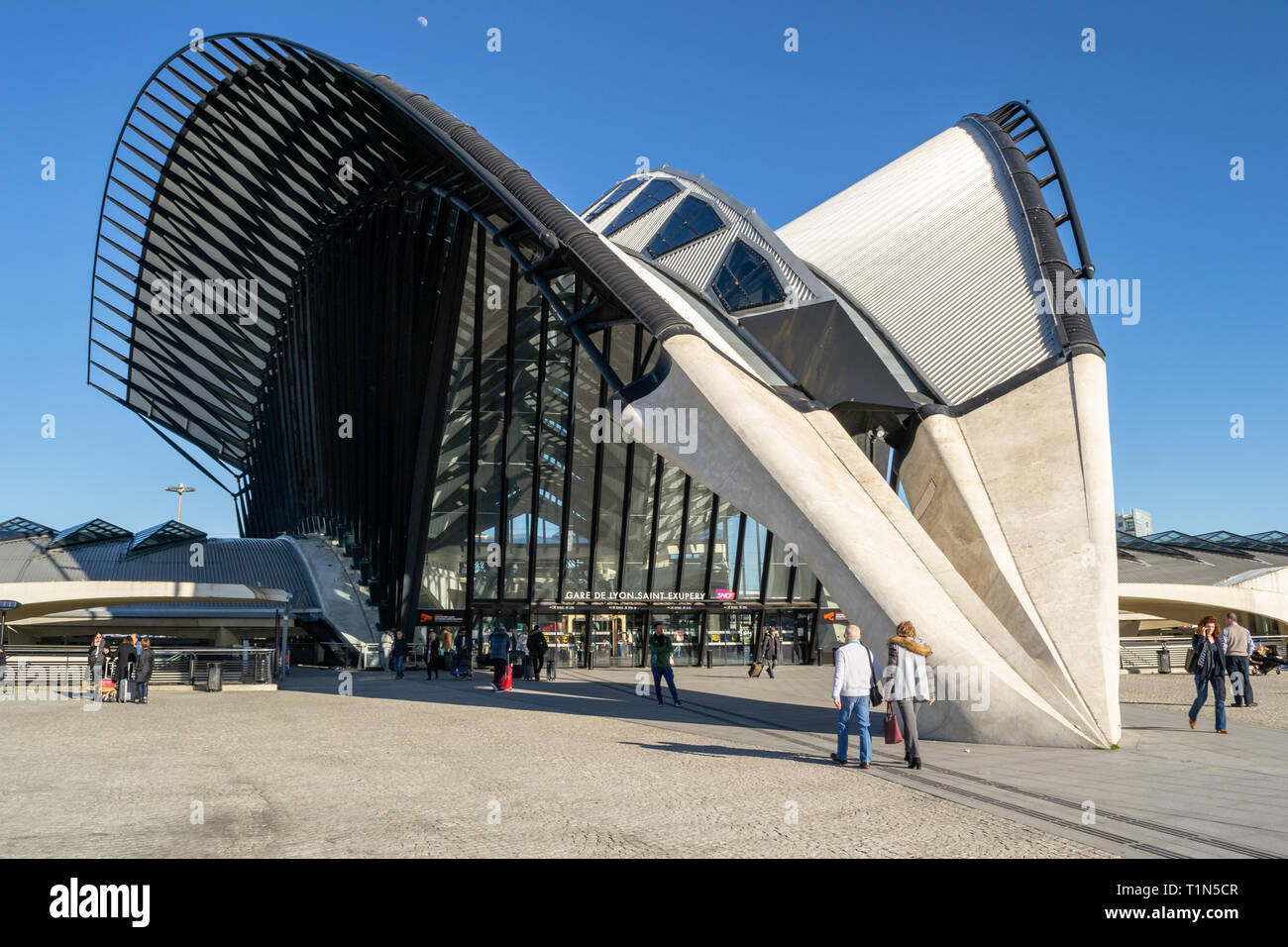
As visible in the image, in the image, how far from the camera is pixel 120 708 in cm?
1891

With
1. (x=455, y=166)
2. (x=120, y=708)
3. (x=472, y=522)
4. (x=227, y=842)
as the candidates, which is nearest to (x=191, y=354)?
(x=472, y=522)

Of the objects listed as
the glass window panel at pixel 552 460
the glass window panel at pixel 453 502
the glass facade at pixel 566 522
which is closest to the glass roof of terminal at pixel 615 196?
the glass facade at pixel 566 522

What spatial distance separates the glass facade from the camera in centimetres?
3175

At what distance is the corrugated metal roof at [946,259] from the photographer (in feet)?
62.4

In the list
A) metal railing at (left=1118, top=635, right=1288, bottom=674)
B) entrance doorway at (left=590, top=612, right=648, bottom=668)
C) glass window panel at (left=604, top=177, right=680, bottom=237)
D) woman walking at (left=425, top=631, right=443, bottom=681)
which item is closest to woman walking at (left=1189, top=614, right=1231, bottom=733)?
metal railing at (left=1118, top=635, right=1288, bottom=674)

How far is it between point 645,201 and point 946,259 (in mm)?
15663

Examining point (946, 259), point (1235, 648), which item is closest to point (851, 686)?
point (1235, 648)

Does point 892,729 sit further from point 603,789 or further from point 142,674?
point 142,674

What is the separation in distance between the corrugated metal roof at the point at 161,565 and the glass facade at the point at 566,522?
8228 mm

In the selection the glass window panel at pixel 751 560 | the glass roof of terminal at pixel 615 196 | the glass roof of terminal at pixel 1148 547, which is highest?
the glass roof of terminal at pixel 615 196

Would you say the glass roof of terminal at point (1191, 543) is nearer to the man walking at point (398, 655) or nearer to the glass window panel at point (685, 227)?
the glass window panel at point (685, 227)

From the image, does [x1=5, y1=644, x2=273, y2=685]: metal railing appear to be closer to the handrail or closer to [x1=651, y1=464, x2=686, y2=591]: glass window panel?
[x1=651, y1=464, x2=686, y2=591]: glass window panel
